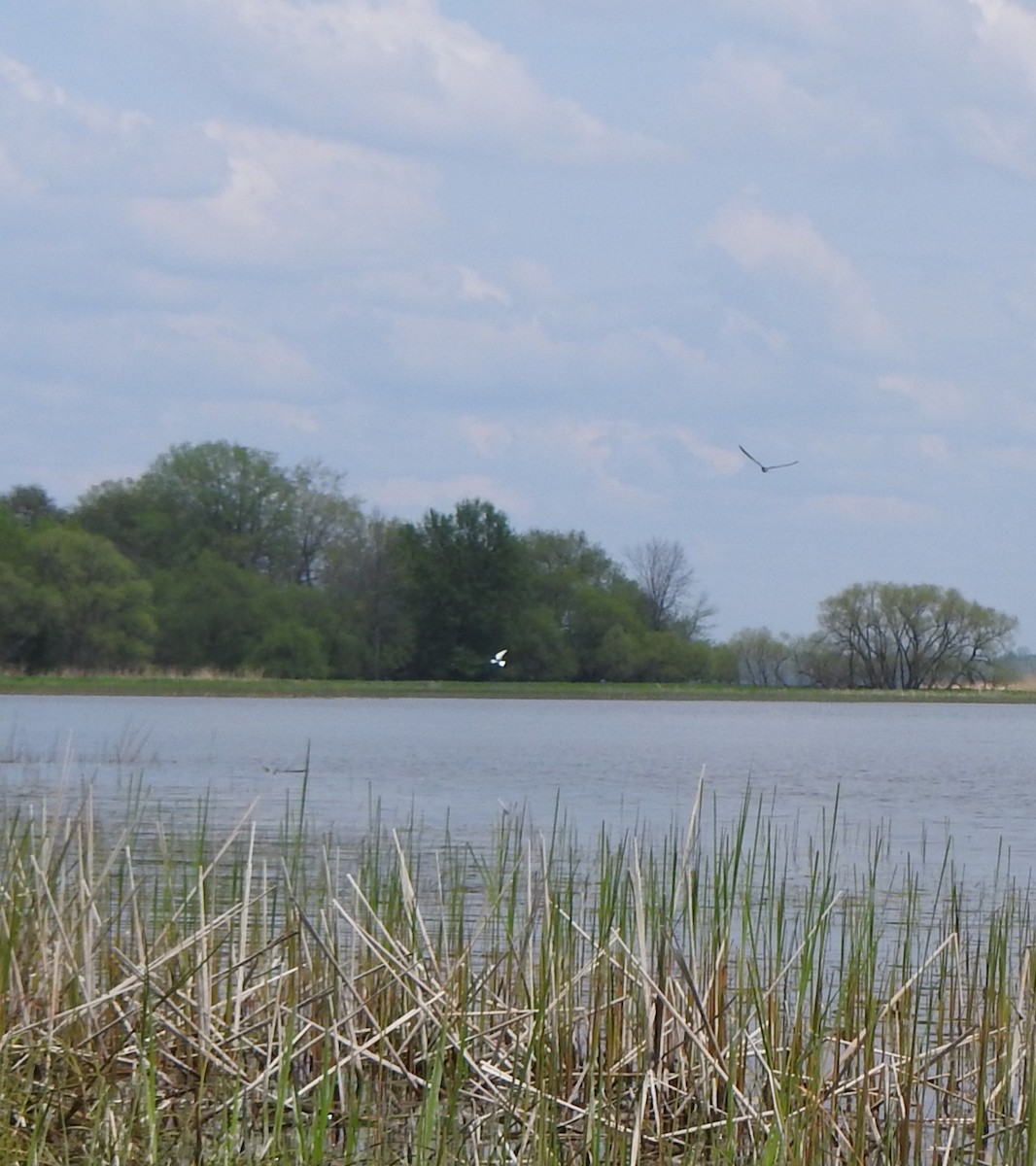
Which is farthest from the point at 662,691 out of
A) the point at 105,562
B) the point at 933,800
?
the point at 933,800

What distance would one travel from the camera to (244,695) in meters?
55.5

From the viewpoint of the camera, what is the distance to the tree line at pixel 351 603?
53469 millimetres

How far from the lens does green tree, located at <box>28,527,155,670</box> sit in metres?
51.4

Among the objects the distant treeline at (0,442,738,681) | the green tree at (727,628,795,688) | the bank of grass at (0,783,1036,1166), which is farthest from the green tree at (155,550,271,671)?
the bank of grass at (0,783,1036,1166)

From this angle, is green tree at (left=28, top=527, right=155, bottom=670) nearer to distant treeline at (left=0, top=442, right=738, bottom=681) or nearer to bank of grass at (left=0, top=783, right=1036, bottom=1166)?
distant treeline at (left=0, top=442, right=738, bottom=681)

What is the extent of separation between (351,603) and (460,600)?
12.5ft

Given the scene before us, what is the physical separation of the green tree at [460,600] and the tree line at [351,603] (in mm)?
69

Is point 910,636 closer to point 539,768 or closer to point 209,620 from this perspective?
point 209,620

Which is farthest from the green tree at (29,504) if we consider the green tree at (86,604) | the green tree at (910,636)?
the green tree at (910,636)

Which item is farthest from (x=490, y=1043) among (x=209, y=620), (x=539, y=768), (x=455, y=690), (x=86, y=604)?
(x=455, y=690)

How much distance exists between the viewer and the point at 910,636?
2721 inches

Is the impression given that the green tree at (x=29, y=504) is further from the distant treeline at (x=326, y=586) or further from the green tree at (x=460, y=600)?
the green tree at (x=460, y=600)

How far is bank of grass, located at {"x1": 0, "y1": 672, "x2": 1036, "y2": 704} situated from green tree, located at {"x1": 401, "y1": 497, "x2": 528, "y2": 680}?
103 cm

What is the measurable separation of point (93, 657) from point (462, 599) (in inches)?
597
